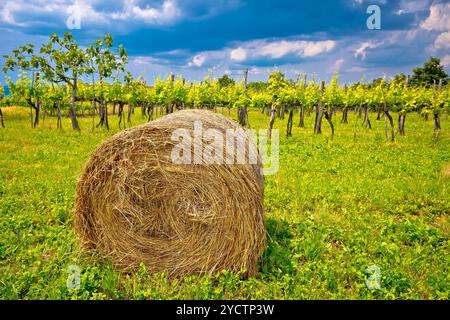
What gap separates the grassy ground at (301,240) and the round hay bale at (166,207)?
0.87 feet

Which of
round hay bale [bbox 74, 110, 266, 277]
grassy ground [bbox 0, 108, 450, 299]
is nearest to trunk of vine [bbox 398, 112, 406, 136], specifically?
grassy ground [bbox 0, 108, 450, 299]

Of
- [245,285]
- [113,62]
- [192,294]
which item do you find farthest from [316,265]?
[113,62]

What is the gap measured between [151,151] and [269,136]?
1481 cm

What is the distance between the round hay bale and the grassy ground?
0.27 meters

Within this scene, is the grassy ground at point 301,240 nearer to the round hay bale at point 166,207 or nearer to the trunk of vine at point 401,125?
the round hay bale at point 166,207

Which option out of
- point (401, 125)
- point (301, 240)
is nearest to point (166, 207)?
point (301, 240)

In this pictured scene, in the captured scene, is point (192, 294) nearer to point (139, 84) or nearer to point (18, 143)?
point (18, 143)

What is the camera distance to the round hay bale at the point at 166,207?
184 inches

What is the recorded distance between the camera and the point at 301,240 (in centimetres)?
564

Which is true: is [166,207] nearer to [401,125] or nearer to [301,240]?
[301,240]

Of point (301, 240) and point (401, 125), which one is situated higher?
point (401, 125)

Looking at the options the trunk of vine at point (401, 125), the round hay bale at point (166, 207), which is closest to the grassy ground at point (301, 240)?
the round hay bale at point (166, 207)

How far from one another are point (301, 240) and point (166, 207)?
2246 millimetres
